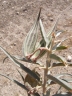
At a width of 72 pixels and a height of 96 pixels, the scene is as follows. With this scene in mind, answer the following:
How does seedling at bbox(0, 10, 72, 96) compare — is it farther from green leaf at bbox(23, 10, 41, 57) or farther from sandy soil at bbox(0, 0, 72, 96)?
sandy soil at bbox(0, 0, 72, 96)

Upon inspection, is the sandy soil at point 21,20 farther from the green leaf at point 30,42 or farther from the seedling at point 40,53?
the green leaf at point 30,42

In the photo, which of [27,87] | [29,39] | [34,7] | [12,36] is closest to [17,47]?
[12,36]

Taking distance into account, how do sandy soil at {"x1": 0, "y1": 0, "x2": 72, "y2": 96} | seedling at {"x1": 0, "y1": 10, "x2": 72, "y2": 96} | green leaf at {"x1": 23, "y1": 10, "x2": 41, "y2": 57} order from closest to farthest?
seedling at {"x1": 0, "y1": 10, "x2": 72, "y2": 96} → green leaf at {"x1": 23, "y1": 10, "x2": 41, "y2": 57} → sandy soil at {"x1": 0, "y1": 0, "x2": 72, "y2": 96}

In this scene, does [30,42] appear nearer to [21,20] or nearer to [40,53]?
[40,53]

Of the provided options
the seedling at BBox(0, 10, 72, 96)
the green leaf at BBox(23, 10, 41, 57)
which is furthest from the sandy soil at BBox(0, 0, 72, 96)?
the green leaf at BBox(23, 10, 41, 57)

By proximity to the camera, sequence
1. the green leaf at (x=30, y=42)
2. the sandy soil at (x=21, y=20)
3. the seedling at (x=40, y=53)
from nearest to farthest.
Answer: the seedling at (x=40, y=53)
the green leaf at (x=30, y=42)
the sandy soil at (x=21, y=20)

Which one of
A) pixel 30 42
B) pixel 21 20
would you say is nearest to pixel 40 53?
pixel 30 42

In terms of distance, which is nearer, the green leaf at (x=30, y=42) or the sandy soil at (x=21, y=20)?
the green leaf at (x=30, y=42)

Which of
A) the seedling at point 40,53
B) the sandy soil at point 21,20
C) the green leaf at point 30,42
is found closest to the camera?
the seedling at point 40,53

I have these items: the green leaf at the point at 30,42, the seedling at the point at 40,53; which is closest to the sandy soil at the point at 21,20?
the seedling at the point at 40,53
